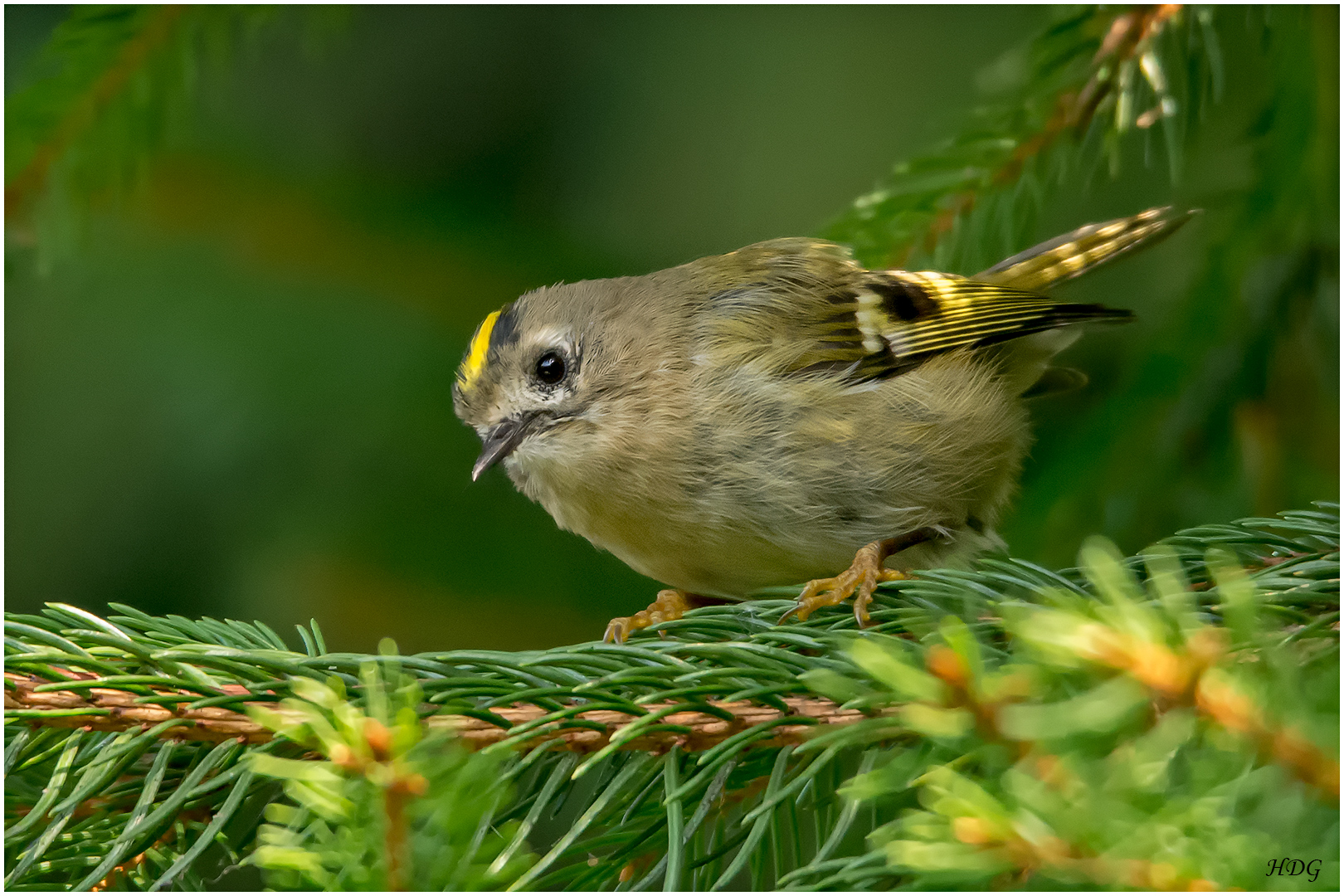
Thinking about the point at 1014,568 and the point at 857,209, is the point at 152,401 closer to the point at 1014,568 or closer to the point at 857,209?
the point at 857,209

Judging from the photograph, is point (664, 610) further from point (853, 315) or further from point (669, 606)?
point (853, 315)

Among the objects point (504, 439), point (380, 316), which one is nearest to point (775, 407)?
point (504, 439)

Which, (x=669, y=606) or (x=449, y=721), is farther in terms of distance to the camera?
(x=669, y=606)

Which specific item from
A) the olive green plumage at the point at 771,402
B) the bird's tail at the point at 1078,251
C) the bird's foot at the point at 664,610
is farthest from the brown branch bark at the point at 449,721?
the bird's tail at the point at 1078,251

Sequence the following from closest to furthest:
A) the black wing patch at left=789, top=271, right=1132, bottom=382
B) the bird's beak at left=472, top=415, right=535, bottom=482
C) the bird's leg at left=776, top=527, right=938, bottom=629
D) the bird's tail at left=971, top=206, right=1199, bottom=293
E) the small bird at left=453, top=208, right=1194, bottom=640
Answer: the bird's leg at left=776, top=527, right=938, bottom=629 < the small bird at left=453, top=208, right=1194, bottom=640 < the bird's beak at left=472, top=415, right=535, bottom=482 < the black wing patch at left=789, top=271, right=1132, bottom=382 < the bird's tail at left=971, top=206, right=1199, bottom=293

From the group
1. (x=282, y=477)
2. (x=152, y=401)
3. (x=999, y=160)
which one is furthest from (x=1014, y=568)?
(x=152, y=401)

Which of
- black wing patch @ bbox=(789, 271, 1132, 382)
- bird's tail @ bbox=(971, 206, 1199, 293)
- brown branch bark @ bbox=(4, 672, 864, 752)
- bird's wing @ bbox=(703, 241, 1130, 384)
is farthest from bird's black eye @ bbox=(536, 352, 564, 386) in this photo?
brown branch bark @ bbox=(4, 672, 864, 752)

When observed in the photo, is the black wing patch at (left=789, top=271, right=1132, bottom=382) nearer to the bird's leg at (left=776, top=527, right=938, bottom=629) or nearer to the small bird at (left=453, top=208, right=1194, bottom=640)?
the small bird at (left=453, top=208, right=1194, bottom=640)
